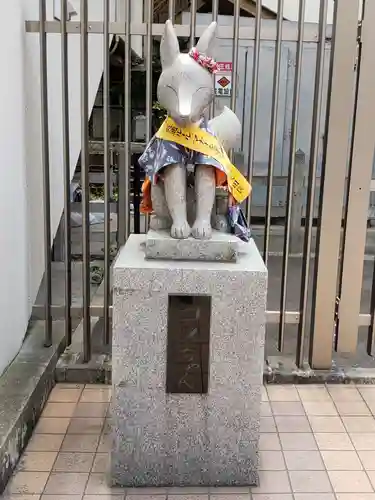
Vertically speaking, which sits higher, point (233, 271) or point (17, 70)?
point (17, 70)

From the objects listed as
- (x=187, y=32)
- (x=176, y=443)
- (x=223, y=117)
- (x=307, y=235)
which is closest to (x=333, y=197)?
(x=307, y=235)

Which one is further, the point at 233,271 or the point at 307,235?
the point at 307,235

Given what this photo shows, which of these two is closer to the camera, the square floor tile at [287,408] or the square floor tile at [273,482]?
the square floor tile at [273,482]

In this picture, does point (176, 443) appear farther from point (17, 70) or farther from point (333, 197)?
point (17, 70)

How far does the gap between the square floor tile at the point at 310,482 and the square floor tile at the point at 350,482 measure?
0.11 feet

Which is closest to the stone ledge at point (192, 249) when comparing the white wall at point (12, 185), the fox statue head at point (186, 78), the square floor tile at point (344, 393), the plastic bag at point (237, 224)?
the plastic bag at point (237, 224)

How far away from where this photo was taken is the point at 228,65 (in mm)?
5254

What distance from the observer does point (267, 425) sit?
10.3 ft

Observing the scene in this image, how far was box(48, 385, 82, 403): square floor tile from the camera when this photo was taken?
3.37 meters

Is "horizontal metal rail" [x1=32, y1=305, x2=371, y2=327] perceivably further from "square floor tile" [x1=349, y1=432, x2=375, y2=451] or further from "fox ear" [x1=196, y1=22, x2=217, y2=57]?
"fox ear" [x1=196, y1=22, x2=217, y2=57]

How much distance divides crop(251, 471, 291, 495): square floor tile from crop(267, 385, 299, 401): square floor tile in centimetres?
76

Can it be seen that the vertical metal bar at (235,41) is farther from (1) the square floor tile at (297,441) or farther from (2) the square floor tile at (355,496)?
(2) the square floor tile at (355,496)

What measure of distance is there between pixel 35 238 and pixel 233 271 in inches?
67.9

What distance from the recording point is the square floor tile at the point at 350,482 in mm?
2590
